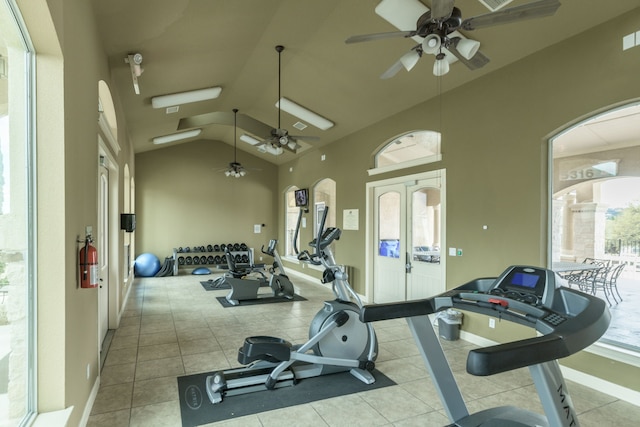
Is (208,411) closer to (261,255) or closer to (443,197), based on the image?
(443,197)

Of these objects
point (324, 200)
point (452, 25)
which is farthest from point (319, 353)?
point (324, 200)

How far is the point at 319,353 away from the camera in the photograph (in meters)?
3.66

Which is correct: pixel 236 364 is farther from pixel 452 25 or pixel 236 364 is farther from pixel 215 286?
pixel 215 286

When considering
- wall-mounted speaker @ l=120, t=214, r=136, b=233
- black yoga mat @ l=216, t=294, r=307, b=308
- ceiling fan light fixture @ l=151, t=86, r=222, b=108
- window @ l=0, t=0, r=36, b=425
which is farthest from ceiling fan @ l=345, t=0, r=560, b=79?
black yoga mat @ l=216, t=294, r=307, b=308

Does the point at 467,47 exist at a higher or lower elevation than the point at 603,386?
higher

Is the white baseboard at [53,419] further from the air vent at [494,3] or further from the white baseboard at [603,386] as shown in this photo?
the air vent at [494,3]

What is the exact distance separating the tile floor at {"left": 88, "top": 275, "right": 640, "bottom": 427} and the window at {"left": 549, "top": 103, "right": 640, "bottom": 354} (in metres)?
0.95

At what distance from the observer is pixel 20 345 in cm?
199

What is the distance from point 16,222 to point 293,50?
14.3 feet

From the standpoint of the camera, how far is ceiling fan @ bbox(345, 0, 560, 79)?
236 cm

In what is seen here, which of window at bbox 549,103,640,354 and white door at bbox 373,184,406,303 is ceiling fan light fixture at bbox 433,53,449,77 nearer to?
window at bbox 549,103,640,354

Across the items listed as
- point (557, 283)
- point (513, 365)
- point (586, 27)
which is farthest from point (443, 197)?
point (513, 365)

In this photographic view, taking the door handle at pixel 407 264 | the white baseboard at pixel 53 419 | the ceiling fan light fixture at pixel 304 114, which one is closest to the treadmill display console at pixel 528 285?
the white baseboard at pixel 53 419

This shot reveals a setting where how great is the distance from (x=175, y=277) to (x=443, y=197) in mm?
7702
